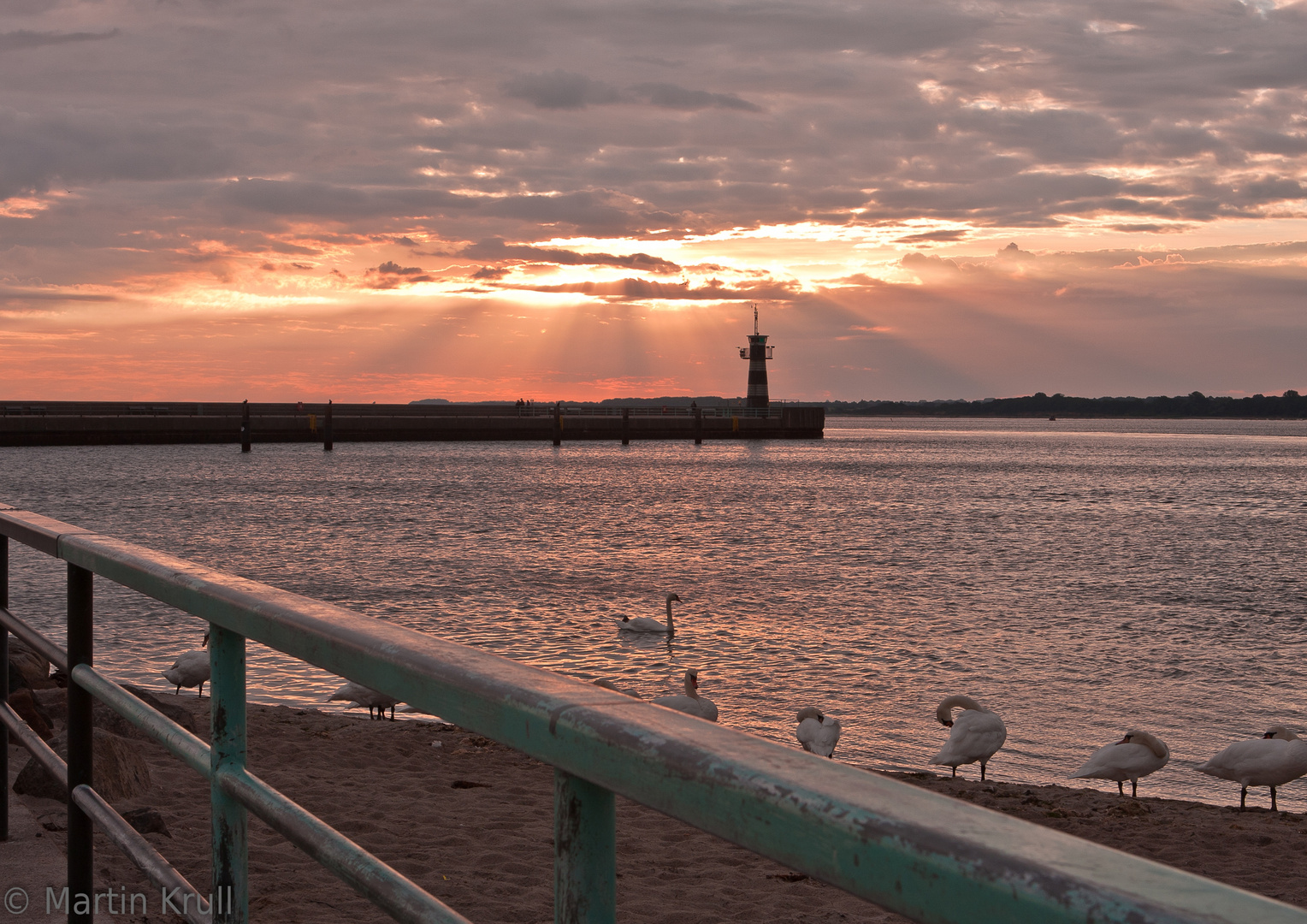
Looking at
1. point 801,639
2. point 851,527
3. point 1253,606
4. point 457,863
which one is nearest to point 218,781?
point 457,863

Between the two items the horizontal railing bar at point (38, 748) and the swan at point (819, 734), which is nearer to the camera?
the horizontal railing bar at point (38, 748)

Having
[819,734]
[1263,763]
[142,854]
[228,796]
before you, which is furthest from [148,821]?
[1263,763]

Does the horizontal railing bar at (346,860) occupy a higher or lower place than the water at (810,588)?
higher

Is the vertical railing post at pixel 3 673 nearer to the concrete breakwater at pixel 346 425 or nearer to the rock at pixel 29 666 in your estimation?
the rock at pixel 29 666

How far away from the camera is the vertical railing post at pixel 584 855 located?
109 centimetres

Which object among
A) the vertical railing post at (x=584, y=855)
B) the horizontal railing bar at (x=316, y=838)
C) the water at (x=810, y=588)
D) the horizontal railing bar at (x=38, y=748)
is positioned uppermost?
the vertical railing post at (x=584, y=855)

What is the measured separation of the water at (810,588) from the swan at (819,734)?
352mm

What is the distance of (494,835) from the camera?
7234 mm

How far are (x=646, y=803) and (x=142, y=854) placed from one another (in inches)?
70.9

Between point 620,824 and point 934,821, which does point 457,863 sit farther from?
point 934,821

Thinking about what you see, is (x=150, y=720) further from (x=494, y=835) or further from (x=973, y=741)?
(x=973, y=741)

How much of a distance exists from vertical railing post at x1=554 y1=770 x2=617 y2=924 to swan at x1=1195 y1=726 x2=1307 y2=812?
9.72 m

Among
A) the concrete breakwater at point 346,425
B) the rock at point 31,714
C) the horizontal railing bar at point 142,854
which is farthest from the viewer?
the concrete breakwater at point 346,425

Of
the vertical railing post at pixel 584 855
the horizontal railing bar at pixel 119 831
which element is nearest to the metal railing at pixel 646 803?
the vertical railing post at pixel 584 855
